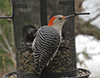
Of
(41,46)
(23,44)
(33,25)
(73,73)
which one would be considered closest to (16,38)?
(23,44)

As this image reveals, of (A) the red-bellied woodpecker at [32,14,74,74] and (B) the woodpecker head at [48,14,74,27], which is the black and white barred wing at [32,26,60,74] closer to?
(A) the red-bellied woodpecker at [32,14,74,74]

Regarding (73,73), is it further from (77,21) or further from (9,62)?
(77,21)

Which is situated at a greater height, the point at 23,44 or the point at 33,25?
the point at 33,25

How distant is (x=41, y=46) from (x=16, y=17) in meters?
0.67

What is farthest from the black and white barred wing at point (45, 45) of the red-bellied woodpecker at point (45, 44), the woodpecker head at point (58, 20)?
the woodpecker head at point (58, 20)

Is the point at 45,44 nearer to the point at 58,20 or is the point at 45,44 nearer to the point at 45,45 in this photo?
the point at 45,45

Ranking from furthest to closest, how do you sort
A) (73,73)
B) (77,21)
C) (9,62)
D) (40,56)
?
(77,21), (9,62), (73,73), (40,56)

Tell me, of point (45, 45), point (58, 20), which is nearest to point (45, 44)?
point (45, 45)

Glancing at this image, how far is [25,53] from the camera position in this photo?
9.64ft

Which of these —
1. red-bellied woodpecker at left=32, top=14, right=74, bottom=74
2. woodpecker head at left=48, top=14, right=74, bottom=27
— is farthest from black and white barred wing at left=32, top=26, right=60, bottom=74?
woodpecker head at left=48, top=14, right=74, bottom=27

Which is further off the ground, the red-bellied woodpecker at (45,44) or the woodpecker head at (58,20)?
the woodpecker head at (58,20)

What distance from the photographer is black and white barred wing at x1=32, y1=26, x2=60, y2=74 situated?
8.31 feet

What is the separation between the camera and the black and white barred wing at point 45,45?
2.53m

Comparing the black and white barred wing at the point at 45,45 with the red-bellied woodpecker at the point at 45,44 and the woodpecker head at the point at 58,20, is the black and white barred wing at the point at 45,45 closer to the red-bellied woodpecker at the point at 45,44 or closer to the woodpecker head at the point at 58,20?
the red-bellied woodpecker at the point at 45,44
